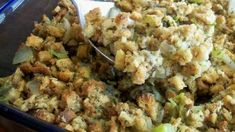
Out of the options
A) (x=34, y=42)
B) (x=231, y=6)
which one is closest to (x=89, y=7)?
(x=34, y=42)

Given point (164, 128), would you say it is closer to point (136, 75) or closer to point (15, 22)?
point (136, 75)

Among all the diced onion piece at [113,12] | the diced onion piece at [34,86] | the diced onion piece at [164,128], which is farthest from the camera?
the diced onion piece at [113,12]

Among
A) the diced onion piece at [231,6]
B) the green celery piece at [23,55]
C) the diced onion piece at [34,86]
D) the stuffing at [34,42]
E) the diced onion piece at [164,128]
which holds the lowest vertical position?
the diced onion piece at [231,6]

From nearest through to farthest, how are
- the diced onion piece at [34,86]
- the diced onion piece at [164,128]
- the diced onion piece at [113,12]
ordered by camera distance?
the diced onion piece at [164,128] < the diced onion piece at [34,86] < the diced onion piece at [113,12]

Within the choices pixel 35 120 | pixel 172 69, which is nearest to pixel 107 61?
pixel 172 69

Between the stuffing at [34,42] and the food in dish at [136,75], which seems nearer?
the food in dish at [136,75]

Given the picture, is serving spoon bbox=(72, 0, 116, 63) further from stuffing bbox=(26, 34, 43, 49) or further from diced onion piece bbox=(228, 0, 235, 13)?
diced onion piece bbox=(228, 0, 235, 13)

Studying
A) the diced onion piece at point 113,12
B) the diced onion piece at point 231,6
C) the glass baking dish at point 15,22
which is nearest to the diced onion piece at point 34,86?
the glass baking dish at point 15,22

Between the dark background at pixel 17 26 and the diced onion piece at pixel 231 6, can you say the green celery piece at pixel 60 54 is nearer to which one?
the dark background at pixel 17 26

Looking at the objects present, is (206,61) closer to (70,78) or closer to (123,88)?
(123,88)
